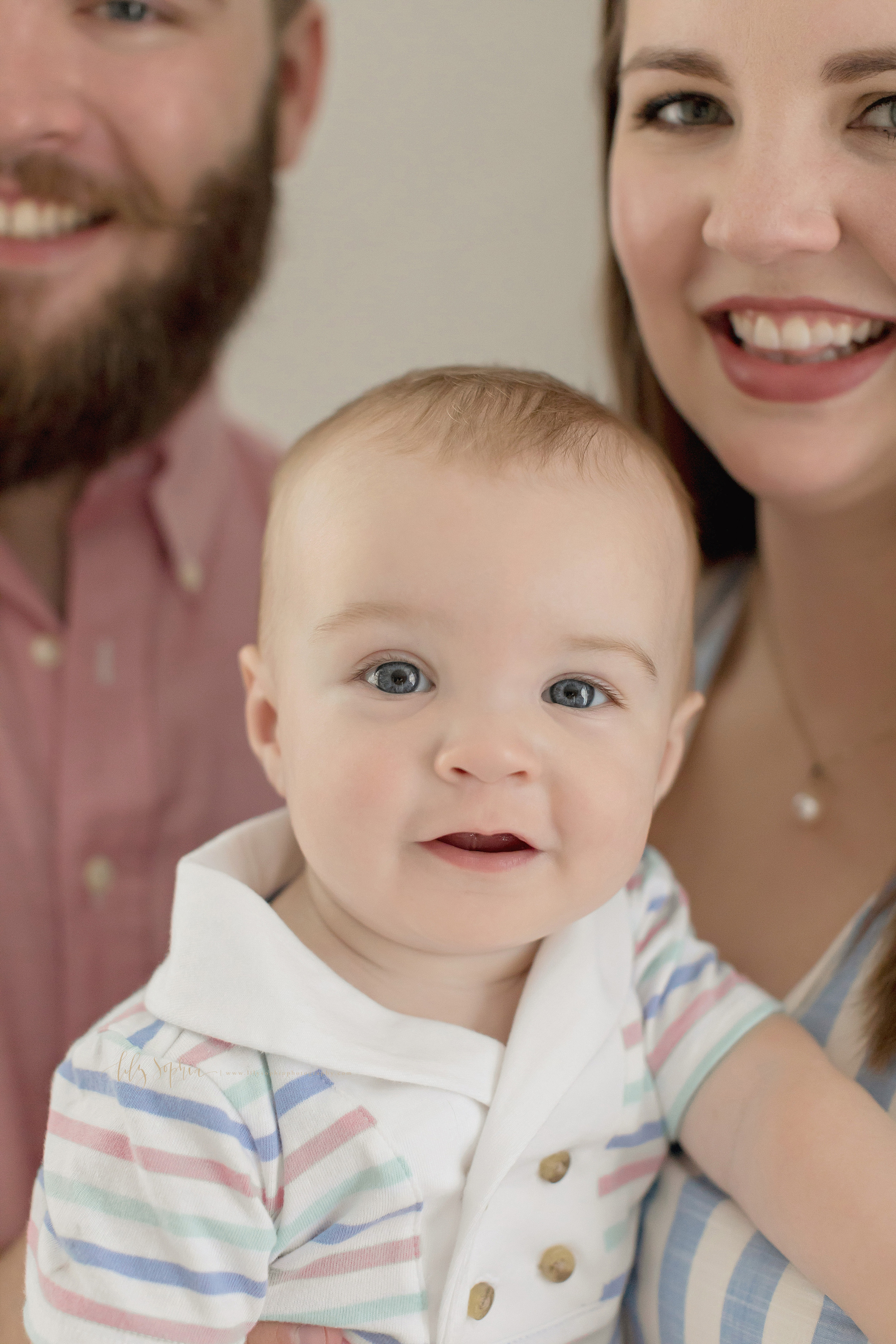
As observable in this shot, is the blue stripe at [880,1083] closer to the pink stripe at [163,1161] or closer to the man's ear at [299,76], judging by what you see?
the pink stripe at [163,1161]

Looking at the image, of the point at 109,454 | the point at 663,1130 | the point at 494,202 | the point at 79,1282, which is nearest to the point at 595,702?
the point at 663,1130

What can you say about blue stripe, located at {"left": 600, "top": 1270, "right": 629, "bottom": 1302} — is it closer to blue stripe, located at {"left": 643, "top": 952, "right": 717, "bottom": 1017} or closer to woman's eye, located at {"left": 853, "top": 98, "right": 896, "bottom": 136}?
blue stripe, located at {"left": 643, "top": 952, "right": 717, "bottom": 1017}

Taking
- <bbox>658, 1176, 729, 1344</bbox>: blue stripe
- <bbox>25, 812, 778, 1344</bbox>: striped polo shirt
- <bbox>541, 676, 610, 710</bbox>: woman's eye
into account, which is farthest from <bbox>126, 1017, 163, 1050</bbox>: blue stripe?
<bbox>658, 1176, 729, 1344</bbox>: blue stripe

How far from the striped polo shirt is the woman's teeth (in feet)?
2.22

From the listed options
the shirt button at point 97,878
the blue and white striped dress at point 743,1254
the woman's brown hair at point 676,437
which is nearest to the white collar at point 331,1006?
the blue and white striped dress at point 743,1254

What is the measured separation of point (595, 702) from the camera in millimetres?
1151

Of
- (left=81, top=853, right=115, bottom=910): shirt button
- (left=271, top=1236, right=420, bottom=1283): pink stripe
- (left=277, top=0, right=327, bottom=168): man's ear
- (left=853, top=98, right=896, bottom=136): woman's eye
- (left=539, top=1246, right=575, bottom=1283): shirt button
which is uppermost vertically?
(left=853, top=98, right=896, bottom=136): woman's eye

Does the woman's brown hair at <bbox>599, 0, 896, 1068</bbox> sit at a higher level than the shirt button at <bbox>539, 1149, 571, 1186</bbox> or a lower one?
higher

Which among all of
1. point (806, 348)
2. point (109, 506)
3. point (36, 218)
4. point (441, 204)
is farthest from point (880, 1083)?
point (441, 204)

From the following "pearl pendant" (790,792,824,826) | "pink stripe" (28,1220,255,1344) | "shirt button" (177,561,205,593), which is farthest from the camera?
"shirt button" (177,561,205,593)

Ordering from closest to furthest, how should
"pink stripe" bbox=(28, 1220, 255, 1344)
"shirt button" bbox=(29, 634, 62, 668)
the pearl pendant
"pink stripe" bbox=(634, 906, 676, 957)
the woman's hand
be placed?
"pink stripe" bbox=(28, 1220, 255, 1344) < the woman's hand < "pink stripe" bbox=(634, 906, 676, 957) < the pearl pendant < "shirt button" bbox=(29, 634, 62, 668)

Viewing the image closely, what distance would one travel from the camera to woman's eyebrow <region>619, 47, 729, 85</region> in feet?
4.20

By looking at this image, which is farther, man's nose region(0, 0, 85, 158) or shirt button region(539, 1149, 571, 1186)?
man's nose region(0, 0, 85, 158)

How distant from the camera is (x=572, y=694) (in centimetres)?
114
